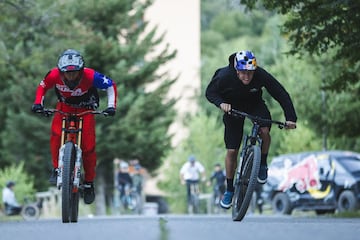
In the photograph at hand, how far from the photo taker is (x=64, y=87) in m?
14.3

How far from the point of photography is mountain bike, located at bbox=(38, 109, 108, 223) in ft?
45.4

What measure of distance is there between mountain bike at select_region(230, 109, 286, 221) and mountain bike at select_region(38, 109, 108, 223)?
1.74 meters

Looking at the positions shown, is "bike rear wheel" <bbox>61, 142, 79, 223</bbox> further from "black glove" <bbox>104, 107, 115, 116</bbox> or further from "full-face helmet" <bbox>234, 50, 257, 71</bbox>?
"full-face helmet" <bbox>234, 50, 257, 71</bbox>

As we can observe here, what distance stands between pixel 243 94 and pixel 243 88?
9 cm

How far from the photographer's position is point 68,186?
13.8 metres

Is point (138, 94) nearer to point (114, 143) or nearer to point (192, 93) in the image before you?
point (114, 143)

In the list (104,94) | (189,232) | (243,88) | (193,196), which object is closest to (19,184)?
(104,94)

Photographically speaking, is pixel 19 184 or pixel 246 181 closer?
pixel 246 181

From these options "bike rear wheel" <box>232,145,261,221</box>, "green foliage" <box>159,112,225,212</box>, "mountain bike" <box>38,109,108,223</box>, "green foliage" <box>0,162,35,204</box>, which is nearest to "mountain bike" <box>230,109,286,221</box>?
"bike rear wheel" <box>232,145,261,221</box>

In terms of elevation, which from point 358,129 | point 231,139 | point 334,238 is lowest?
point 334,238

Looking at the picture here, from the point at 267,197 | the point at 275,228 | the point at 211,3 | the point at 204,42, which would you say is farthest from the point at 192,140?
the point at 211,3

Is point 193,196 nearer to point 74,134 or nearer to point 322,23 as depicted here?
point 322,23

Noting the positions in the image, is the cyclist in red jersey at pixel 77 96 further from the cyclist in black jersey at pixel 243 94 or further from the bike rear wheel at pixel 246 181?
the bike rear wheel at pixel 246 181

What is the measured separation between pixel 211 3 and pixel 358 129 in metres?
78.6
